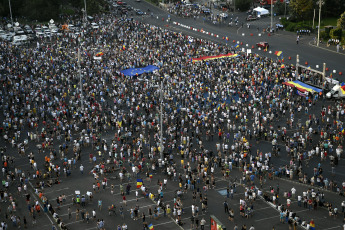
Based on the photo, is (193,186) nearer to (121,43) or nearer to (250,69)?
(250,69)

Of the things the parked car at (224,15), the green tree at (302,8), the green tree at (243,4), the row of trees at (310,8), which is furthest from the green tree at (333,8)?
the green tree at (243,4)

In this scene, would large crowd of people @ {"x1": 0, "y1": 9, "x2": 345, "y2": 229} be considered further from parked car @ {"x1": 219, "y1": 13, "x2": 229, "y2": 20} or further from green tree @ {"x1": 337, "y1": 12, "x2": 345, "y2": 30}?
parked car @ {"x1": 219, "y1": 13, "x2": 229, "y2": 20}

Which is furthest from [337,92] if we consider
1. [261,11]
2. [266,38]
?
[261,11]

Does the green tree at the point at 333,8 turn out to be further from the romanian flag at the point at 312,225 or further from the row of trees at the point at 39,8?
the romanian flag at the point at 312,225

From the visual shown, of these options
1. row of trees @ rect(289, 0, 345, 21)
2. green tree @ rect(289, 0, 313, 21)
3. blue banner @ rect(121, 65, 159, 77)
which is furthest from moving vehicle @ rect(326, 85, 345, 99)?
green tree @ rect(289, 0, 313, 21)

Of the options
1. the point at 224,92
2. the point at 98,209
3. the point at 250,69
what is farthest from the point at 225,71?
the point at 98,209

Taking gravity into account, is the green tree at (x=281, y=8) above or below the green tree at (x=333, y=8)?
below
